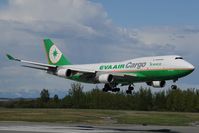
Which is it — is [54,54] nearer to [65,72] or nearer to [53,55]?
[53,55]

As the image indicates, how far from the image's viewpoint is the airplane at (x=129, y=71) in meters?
77.1

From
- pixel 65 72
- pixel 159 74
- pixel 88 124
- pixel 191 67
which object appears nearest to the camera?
pixel 191 67

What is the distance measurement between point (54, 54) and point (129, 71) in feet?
77.8

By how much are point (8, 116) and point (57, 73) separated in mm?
60839

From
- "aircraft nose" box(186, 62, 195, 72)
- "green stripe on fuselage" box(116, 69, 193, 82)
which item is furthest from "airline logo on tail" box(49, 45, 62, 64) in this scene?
"aircraft nose" box(186, 62, 195, 72)

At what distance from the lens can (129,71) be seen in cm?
8156

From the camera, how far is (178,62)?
7719 cm

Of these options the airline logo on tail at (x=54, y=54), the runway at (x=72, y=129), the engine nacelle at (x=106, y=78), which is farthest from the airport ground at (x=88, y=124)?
the airline logo on tail at (x=54, y=54)

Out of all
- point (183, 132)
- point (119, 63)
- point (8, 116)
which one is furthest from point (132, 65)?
point (8, 116)

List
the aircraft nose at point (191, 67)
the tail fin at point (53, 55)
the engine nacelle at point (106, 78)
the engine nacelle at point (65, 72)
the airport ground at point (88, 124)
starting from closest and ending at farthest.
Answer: the aircraft nose at point (191, 67) < the engine nacelle at point (106, 78) < the engine nacelle at point (65, 72) < the airport ground at point (88, 124) < the tail fin at point (53, 55)

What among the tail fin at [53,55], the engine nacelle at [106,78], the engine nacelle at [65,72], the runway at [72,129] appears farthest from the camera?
the tail fin at [53,55]

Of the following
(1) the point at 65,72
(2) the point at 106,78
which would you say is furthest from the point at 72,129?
(2) the point at 106,78

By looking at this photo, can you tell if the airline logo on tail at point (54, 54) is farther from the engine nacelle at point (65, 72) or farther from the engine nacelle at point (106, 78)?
the engine nacelle at point (106, 78)

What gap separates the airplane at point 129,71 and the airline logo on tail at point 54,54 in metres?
8.47
